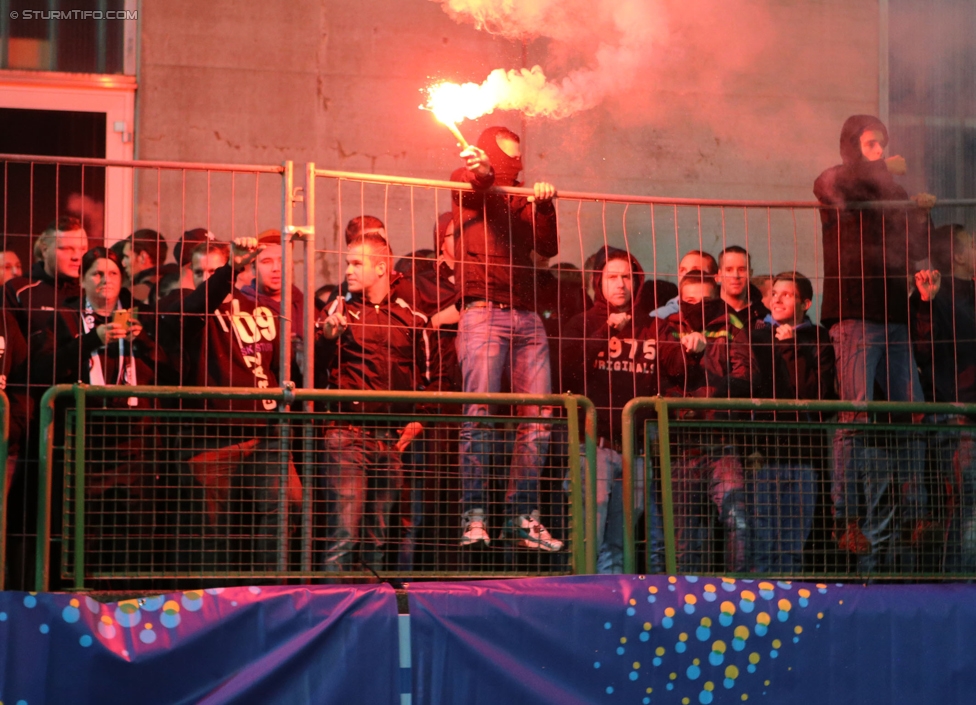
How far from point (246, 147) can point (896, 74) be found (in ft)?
16.1

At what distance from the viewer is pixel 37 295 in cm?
596

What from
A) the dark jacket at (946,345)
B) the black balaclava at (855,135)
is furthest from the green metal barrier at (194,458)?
the black balaclava at (855,135)

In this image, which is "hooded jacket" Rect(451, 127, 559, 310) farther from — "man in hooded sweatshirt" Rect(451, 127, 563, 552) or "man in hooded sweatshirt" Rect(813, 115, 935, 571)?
"man in hooded sweatshirt" Rect(813, 115, 935, 571)

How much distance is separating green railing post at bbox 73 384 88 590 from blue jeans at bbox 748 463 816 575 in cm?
281

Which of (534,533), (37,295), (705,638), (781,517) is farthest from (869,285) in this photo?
(37,295)

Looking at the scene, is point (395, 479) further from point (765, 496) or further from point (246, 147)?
point (246, 147)

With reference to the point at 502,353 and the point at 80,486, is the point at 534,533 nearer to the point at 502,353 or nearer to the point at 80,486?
the point at 502,353

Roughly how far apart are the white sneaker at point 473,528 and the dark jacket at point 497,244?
3.93 feet

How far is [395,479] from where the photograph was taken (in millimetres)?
5172

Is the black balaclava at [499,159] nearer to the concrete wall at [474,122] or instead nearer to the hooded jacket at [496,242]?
the hooded jacket at [496,242]

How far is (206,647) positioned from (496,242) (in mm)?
2387

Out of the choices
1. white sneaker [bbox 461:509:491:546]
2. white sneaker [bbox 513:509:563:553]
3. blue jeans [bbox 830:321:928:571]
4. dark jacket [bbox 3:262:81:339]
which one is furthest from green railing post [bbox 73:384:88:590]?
blue jeans [bbox 830:321:928:571]

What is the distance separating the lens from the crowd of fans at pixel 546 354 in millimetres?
5230

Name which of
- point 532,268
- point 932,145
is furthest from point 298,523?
point 932,145
